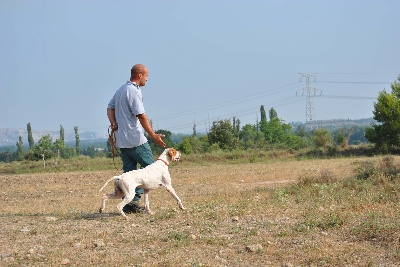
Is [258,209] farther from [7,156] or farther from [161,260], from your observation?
[7,156]

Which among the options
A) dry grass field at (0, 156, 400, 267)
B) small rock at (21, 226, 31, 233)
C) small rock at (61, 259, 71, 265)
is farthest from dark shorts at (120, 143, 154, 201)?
small rock at (61, 259, 71, 265)

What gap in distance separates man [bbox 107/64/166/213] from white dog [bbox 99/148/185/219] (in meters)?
0.27

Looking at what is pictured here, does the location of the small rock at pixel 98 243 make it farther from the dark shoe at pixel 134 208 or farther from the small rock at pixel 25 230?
the dark shoe at pixel 134 208

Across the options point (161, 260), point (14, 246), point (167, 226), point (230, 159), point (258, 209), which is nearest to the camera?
point (161, 260)

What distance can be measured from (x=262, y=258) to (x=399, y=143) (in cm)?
4186

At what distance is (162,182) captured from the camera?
9320 millimetres

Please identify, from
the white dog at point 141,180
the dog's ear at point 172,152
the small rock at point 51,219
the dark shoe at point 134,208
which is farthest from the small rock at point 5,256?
the dog's ear at point 172,152

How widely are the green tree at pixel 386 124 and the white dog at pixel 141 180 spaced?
38167mm

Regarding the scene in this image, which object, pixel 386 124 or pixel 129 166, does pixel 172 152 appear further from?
pixel 386 124

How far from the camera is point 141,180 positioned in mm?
9055

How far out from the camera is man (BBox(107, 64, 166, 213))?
923 cm

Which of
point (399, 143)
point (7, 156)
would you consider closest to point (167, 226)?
point (399, 143)

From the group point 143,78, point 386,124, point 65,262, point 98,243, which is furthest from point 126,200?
point 386,124

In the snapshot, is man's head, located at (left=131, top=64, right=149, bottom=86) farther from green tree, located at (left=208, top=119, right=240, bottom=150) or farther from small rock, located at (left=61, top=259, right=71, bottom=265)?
green tree, located at (left=208, top=119, right=240, bottom=150)
